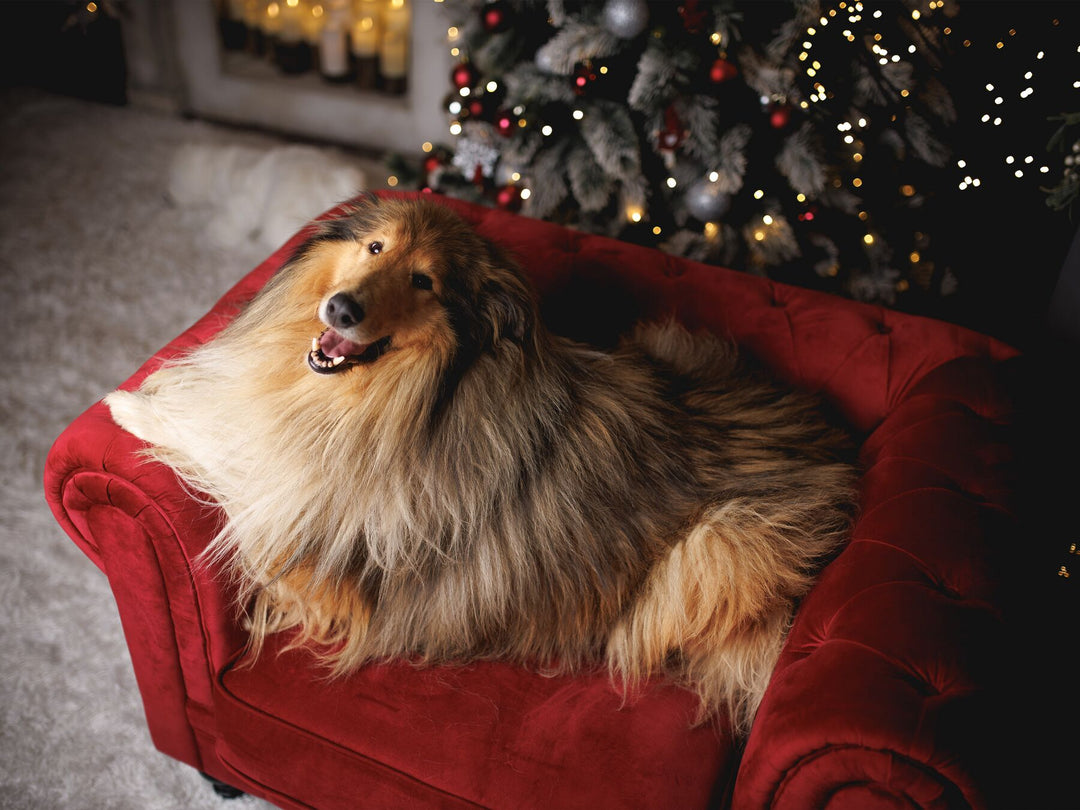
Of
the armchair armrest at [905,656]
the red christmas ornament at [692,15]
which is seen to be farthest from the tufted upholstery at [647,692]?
the red christmas ornament at [692,15]

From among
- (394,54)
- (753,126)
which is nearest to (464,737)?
(753,126)

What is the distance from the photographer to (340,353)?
1.35 m

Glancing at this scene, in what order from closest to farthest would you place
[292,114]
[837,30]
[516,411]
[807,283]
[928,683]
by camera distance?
1. [928,683]
2. [516,411]
3. [837,30]
4. [807,283]
5. [292,114]

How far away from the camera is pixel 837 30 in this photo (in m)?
2.43

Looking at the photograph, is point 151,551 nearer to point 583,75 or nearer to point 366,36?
point 583,75

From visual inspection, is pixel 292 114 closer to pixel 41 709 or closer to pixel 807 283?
pixel 807 283

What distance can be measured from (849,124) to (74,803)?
2612mm

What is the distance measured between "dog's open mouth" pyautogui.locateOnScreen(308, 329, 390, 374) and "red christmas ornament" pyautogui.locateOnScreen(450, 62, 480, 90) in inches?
66.4

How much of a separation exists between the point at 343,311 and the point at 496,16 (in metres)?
1.66

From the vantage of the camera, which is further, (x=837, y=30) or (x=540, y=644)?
(x=837, y=30)

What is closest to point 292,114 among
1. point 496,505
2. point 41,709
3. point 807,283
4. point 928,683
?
point 807,283

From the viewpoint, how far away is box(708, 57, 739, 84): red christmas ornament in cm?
232

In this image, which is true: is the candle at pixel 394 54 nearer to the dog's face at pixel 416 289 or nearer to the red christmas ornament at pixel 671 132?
the red christmas ornament at pixel 671 132

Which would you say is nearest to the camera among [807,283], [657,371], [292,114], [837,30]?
[657,371]
